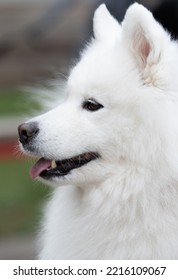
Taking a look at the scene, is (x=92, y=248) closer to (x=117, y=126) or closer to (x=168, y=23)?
(x=117, y=126)

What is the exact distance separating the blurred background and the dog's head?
679 millimetres

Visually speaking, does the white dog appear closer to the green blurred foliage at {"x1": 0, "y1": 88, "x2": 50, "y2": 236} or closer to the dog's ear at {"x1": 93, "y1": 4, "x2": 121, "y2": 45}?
the dog's ear at {"x1": 93, "y1": 4, "x2": 121, "y2": 45}

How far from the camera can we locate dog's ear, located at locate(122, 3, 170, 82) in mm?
3781

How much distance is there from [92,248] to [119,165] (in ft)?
1.69

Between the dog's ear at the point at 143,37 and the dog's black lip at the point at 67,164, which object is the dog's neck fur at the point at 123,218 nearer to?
the dog's black lip at the point at 67,164

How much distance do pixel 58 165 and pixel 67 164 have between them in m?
0.06

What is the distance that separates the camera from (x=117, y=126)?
153 inches

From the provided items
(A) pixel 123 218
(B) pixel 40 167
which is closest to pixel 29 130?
(B) pixel 40 167

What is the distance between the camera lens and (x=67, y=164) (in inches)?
157

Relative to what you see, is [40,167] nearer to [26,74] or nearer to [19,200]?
[19,200]

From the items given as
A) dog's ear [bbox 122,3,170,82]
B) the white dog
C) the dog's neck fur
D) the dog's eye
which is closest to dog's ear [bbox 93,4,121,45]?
the white dog

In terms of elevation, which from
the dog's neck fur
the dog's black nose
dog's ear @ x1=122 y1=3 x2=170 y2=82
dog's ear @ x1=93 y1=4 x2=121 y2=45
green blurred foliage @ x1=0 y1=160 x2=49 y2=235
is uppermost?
green blurred foliage @ x1=0 y1=160 x2=49 y2=235

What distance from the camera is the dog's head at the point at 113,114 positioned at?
3.86 meters

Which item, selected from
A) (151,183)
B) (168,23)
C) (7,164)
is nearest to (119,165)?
(151,183)
